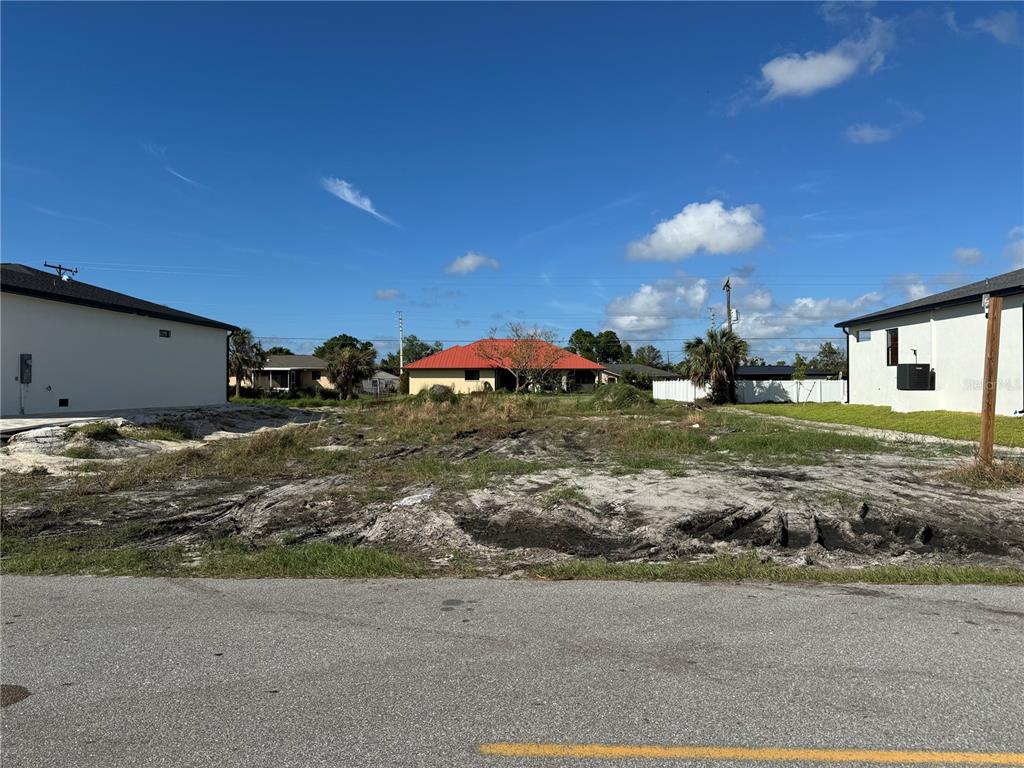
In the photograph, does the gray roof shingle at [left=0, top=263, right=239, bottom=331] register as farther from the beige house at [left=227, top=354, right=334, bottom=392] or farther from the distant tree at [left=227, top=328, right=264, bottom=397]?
the beige house at [left=227, top=354, right=334, bottom=392]

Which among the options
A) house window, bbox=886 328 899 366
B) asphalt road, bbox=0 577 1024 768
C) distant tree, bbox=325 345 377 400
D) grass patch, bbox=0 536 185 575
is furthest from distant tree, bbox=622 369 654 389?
asphalt road, bbox=0 577 1024 768

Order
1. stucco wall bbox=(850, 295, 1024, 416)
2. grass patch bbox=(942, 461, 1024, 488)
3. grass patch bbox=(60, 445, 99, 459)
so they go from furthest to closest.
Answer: stucco wall bbox=(850, 295, 1024, 416) < grass patch bbox=(60, 445, 99, 459) < grass patch bbox=(942, 461, 1024, 488)

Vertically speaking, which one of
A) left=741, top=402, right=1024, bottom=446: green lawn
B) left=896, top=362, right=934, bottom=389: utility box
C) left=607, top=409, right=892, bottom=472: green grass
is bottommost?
left=607, top=409, right=892, bottom=472: green grass

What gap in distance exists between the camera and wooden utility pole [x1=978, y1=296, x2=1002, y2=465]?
36.6 ft

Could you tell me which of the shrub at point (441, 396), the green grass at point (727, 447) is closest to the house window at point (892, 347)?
the green grass at point (727, 447)

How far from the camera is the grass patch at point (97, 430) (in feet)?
57.6

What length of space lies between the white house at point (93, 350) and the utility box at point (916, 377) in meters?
33.3

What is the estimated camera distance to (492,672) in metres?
4.18

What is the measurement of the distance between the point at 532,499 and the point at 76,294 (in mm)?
24183

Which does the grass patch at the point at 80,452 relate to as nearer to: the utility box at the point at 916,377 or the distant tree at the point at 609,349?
the utility box at the point at 916,377

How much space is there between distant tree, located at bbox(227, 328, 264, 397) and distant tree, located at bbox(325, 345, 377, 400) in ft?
27.3

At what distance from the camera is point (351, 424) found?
26469 millimetres

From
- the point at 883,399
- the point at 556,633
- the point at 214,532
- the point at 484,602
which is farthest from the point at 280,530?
the point at 883,399

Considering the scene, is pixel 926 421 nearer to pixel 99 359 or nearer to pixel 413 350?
pixel 99 359
